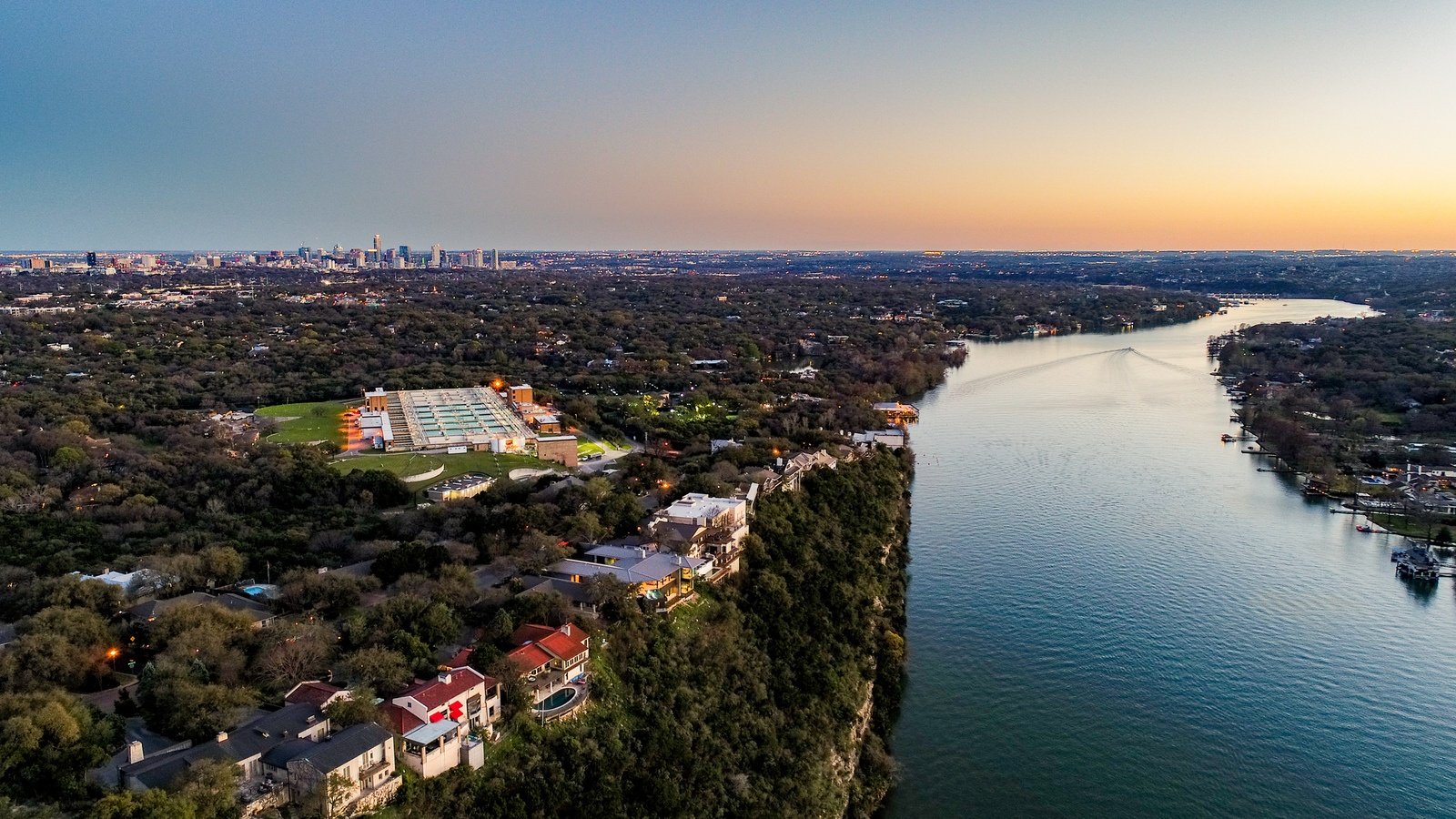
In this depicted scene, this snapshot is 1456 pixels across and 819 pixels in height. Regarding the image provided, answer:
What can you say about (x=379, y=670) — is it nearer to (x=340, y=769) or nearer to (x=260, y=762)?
(x=260, y=762)

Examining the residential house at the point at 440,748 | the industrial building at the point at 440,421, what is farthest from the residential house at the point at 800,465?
Answer: the residential house at the point at 440,748

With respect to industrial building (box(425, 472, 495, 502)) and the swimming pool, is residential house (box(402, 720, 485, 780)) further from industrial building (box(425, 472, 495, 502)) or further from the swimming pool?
industrial building (box(425, 472, 495, 502))

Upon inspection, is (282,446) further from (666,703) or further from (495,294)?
(495,294)

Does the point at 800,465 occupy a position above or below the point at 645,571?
above

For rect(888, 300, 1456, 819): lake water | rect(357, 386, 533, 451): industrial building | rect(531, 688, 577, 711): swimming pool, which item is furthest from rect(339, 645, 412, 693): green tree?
rect(357, 386, 533, 451): industrial building

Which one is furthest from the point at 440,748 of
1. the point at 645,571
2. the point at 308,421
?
the point at 308,421

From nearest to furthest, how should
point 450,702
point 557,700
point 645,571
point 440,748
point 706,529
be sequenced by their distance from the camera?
point 440,748 < point 450,702 < point 557,700 < point 645,571 < point 706,529

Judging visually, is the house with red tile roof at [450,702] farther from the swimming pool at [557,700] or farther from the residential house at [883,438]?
the residential house at [883,438]

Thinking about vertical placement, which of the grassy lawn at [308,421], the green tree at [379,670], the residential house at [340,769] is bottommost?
the residential house at [340,769]
